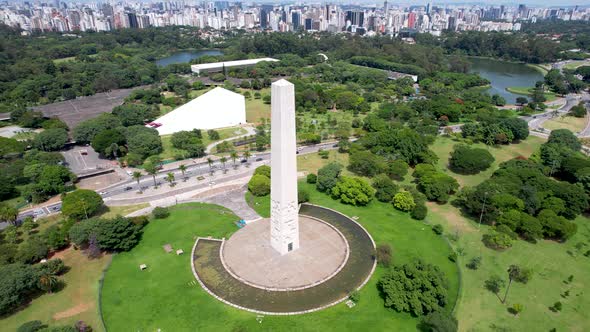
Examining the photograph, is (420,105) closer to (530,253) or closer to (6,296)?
(530,253)

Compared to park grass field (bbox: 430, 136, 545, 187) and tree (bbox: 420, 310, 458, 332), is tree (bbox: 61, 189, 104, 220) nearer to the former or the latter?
tree (bbox: 420, 310, 458, 332)

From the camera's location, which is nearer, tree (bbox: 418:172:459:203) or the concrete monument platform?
the concrete monument platform

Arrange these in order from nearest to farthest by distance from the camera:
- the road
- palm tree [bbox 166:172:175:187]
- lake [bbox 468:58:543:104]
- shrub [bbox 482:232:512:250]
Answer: shrub [bbox 482:232:512:250], the road, palm tree [bbox 166:172:175:187], lake [bbox 468:58:543:104]

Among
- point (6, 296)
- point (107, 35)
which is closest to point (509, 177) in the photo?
point (6, 296)

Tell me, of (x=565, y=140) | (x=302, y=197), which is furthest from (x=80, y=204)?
(x=565, y=140)

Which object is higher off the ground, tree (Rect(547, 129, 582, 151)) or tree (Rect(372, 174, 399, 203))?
A: tree (Rect(547, 129, 582, 151))

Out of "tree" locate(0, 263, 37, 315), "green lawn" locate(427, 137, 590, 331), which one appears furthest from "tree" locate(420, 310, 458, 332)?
"tree" locate(0, 263, 37, 315)

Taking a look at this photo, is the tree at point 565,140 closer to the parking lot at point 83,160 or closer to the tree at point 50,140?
the parking lot at point 83,160
